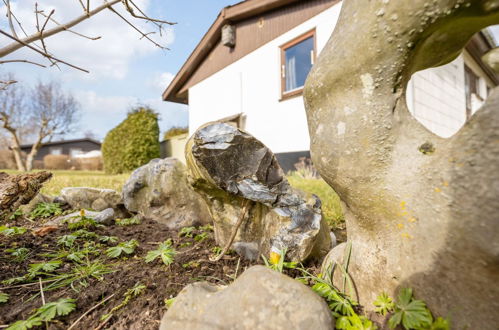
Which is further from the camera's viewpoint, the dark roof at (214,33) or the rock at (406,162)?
the dark roof at (214,33)

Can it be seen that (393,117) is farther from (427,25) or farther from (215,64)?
(215,64)

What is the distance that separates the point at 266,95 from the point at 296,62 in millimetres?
1375

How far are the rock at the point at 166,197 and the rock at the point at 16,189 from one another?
0.90m

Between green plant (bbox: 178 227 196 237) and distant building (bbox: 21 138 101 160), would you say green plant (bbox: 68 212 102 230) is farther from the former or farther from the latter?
distant building (bbox: 21 138 101 160)

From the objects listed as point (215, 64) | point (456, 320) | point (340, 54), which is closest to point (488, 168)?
point (456, 320)

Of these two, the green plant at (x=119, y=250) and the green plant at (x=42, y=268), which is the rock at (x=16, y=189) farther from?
the green plant at (x=119, y=250)

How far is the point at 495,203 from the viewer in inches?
28.4

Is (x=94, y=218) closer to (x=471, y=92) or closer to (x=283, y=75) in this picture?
(x=283, y=75)

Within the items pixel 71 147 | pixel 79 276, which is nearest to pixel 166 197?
pixel 79 276

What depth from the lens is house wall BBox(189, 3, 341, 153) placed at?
22.9 ft

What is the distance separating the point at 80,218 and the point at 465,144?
304cm

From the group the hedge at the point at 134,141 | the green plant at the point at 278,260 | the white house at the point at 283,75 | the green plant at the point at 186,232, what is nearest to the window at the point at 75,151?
the hedge at the point at 134,141

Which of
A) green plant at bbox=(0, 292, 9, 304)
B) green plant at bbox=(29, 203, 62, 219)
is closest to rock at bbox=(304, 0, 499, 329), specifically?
green plant at bbox=(0, 292, 9, 304)

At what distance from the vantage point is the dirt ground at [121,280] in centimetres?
113
